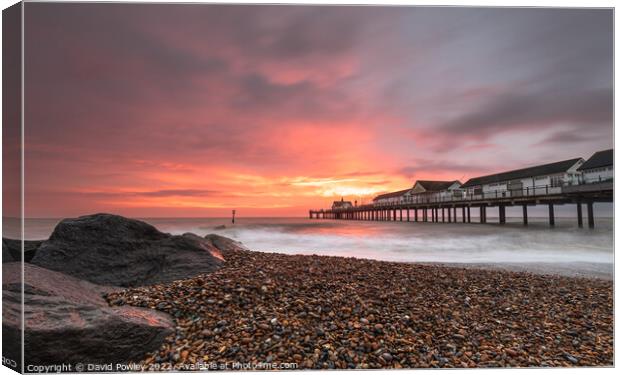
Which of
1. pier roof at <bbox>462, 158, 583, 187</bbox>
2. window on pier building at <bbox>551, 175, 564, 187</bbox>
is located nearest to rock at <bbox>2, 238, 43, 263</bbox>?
pier roof at <bbox>462, 158, 583, 187</bbox>

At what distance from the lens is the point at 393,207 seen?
3609 centimetres

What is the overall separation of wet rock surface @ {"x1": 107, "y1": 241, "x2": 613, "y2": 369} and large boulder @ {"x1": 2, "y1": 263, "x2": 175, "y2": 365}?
17cm

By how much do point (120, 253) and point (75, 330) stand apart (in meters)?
1.76

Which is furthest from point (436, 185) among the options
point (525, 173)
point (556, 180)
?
point (556, 180)

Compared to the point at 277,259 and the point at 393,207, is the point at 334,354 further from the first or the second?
the point at 393,207

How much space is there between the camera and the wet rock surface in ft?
9.20

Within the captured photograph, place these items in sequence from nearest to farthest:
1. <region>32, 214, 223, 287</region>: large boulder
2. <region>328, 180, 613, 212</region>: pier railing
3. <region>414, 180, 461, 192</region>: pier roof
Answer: <region>32, 214, 223, 287</region>: large boulder
<region>328, 180, 613, 212</region>: pier railing
<region>414, 180, 461, 192</region>: pier roof

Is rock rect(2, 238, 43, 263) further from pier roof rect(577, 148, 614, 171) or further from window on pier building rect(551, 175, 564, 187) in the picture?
window on pier building rect(551, 175, 564, 187)

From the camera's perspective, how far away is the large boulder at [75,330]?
261 cm

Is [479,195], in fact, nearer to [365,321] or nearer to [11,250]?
[365,321]

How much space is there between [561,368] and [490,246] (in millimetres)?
9583

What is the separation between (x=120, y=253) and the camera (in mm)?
4230

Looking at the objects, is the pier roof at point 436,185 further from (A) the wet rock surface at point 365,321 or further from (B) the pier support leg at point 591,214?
(A) the wet rock surface at point 365,321

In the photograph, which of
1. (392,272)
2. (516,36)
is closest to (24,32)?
(392,272)
